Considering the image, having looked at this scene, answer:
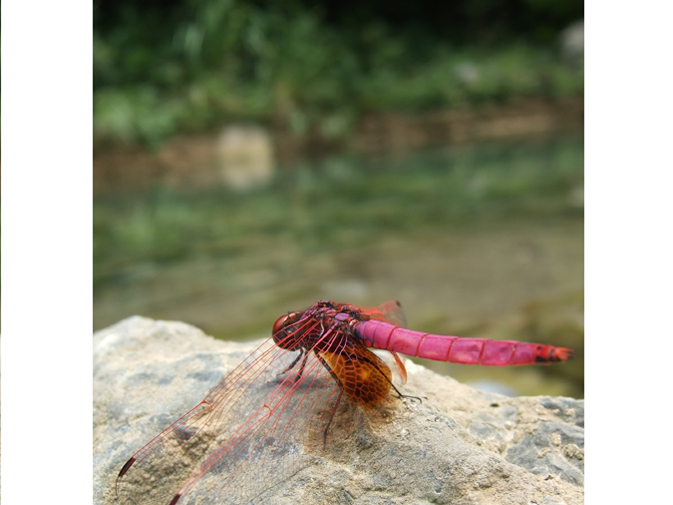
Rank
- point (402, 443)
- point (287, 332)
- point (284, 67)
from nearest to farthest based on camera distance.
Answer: point (402, 443), point (287, 332), point (284, 67)

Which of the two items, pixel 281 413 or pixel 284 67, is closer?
pixel 281 413

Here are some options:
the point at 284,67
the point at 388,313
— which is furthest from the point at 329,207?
the point at 284,67

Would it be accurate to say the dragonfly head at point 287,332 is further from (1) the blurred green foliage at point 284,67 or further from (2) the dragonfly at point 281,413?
(1) the blurred green foliage at point 284,67

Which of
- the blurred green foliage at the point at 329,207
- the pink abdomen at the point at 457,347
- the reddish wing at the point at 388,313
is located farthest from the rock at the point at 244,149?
the pink abdomen at the point at 457,347

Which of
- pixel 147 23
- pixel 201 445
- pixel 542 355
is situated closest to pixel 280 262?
pixel 201 445

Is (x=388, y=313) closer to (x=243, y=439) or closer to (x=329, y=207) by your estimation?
(x=243, y=439)

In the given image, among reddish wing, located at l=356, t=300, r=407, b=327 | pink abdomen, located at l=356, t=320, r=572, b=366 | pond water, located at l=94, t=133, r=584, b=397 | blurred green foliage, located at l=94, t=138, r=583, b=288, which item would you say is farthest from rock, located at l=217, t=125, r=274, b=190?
pink abdomen, located at l=356, t=320, r=572, b=366
